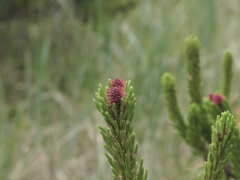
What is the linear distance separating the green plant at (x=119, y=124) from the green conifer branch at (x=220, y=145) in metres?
0.11

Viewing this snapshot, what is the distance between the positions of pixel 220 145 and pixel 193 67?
0.36 meters

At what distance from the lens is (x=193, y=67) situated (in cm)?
93

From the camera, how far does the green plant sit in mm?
570

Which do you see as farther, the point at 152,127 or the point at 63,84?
the point at 63,84

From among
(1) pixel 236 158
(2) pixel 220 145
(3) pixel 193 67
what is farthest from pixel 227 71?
(2) pixel 220 145

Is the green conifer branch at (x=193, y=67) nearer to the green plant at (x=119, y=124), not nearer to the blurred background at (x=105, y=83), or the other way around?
the green plant at (x=119, y=124)

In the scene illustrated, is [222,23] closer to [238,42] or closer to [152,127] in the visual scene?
[238,42]

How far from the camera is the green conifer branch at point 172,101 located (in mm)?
931

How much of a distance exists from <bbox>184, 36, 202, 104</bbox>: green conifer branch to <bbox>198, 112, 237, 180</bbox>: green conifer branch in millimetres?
328

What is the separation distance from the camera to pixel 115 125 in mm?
583

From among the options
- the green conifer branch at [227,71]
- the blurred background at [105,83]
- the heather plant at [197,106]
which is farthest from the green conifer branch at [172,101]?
the blurred background at [105,83]

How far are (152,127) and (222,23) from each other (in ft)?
5.25

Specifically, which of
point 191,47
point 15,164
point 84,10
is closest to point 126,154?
point 191,47

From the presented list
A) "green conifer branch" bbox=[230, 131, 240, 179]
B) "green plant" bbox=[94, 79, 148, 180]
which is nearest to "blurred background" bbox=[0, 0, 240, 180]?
"green conifer branch" bbox=[230, 131, 240, 179]
